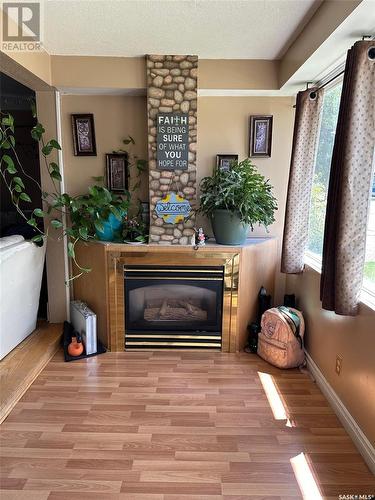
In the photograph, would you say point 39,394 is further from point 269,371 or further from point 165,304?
point 269,371

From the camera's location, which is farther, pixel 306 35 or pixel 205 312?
pixel 205 312

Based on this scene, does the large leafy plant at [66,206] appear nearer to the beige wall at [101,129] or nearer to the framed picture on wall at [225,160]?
the beige wall at [101,129]

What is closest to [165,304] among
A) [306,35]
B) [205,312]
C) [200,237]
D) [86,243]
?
[205,312]

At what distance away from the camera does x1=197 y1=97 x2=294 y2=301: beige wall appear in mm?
3162

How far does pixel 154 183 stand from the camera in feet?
9.80

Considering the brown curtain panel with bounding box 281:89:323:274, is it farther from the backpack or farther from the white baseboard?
the white baseboard

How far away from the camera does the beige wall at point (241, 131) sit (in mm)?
3162

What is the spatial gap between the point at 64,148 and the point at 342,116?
241 cm

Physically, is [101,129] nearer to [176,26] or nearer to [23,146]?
[176,26]

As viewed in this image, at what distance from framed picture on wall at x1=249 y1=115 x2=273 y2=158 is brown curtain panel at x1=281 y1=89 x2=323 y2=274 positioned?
1.36ft

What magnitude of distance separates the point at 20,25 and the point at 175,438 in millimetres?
2826

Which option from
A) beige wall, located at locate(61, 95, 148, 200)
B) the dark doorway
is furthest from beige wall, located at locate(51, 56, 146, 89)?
the dark doorway

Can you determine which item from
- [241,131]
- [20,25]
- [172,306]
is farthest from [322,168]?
[20,25]

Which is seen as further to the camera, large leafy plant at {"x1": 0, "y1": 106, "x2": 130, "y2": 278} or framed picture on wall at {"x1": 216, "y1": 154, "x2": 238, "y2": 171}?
framed picture on wall at {"x1": 216, "y1": 154, "x2": 238, "y2": 171}
